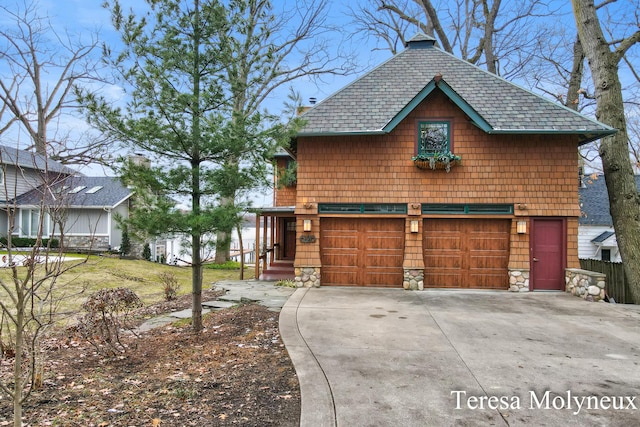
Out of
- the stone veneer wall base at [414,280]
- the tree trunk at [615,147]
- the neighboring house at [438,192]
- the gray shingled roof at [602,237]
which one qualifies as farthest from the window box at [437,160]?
the gray shingled roof at [602,237]

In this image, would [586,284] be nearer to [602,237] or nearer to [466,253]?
[466,253]

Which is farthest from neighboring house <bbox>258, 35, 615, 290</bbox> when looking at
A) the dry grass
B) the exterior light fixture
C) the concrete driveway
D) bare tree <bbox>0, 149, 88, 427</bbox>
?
bare tree <bbox>0, 149, 88, 427</bbox>

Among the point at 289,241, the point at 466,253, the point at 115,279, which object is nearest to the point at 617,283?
the point at 466,253

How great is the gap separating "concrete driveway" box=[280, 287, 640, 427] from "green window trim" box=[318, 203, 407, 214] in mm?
2892

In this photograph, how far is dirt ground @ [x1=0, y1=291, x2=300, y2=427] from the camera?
339 cm

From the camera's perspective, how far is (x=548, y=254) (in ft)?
33.8

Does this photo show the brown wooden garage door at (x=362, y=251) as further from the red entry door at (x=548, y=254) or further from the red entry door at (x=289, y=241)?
the red entry door at (x=289, y=241)

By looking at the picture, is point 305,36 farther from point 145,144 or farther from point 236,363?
point 236,363

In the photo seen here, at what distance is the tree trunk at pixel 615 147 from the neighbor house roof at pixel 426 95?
686 millimetres

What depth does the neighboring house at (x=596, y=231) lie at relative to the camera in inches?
737

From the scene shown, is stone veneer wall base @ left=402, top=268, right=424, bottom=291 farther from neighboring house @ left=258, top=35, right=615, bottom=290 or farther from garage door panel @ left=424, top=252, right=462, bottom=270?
garage door panel @ left=424, top=252, right=462, bottom=270

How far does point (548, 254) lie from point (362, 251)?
4.86 metres

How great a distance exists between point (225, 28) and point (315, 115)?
5161 mm

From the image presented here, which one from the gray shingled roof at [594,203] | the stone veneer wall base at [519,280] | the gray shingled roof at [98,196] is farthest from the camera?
the gray shingled roof at [98,196]
